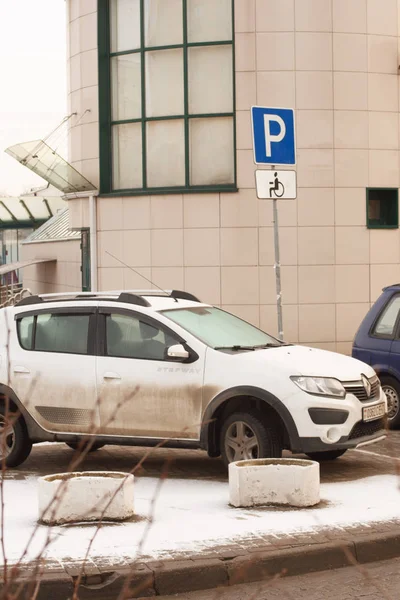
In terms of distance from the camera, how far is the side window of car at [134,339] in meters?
10.1

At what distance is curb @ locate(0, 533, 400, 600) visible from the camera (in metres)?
6.23

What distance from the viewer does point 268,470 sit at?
8.23m

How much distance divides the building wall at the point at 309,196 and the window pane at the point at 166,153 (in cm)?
36

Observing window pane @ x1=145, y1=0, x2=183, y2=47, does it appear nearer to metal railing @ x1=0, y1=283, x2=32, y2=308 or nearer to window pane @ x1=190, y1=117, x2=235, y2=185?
window pane @ x1=190, y1=117, x2=235, y2=185

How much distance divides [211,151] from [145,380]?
10529 mm

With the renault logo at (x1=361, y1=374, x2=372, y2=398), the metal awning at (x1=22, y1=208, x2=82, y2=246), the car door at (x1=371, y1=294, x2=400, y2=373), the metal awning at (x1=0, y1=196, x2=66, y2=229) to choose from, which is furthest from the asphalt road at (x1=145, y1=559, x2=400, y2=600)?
the metal awning at (x1=0, y1=196, x2=66, y2=229)

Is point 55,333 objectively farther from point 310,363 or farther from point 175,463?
point 310,363

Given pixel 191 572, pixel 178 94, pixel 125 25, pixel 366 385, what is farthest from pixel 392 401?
pixel 125 25

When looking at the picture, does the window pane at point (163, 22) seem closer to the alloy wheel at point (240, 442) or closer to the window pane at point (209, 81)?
the window pane at point (209, 81)

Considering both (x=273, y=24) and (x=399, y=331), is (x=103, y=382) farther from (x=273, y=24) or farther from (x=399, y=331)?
(x=273, y=24)

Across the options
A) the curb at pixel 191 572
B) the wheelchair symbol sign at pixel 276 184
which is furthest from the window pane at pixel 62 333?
the curb at pixel 191 572

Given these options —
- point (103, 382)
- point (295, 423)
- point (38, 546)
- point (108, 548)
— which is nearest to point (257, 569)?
point (108, 548)

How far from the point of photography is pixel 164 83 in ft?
65.9

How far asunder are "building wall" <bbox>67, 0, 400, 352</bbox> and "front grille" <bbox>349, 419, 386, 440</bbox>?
9.84 metres
